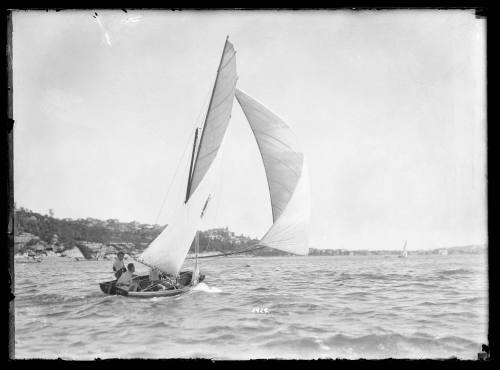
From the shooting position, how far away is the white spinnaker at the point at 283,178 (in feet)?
20.1

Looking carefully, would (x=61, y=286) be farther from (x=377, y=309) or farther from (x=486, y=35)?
(x=486, y=35)

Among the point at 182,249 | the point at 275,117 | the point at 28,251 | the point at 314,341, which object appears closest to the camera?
the point at 314,341

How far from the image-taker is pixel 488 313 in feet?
18.0

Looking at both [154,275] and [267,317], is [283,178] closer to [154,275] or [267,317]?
[267,317]

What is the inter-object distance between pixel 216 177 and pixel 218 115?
912mm

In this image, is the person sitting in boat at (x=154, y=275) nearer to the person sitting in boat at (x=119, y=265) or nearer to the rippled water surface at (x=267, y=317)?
the person sitting in boat at (x=119, y=265)

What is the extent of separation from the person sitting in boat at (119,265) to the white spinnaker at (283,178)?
Answer: 203 centimetres

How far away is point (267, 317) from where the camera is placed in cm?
559

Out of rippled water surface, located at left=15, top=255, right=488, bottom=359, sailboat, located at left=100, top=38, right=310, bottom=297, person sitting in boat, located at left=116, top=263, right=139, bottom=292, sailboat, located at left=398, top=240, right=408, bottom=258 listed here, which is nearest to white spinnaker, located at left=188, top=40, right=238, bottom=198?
sailboat, located at left=100, top=38, right=310, bottom=297

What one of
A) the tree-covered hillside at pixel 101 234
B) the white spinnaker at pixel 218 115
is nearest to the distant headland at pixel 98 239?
the tree-covered hillside at pixel 101 234

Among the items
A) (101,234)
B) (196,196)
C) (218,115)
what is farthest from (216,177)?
(101,234)

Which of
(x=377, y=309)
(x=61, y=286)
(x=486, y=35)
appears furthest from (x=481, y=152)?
(x=61, y=286)

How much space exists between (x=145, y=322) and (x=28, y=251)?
175 centimetres

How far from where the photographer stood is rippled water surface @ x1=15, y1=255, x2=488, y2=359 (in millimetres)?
5281
